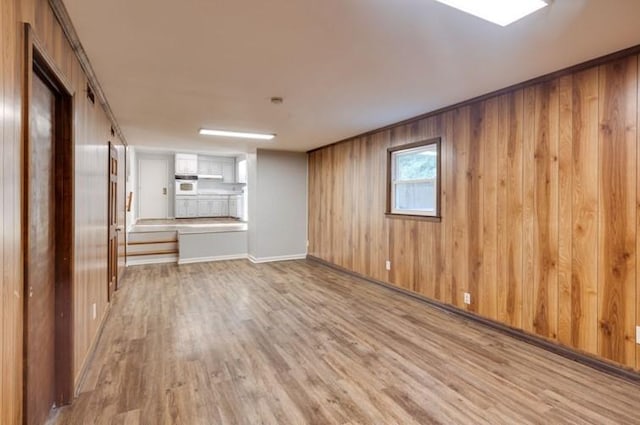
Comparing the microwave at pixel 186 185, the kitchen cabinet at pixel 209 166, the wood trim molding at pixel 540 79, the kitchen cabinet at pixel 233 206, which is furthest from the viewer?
the kitchen cabinet at pixel 233 206

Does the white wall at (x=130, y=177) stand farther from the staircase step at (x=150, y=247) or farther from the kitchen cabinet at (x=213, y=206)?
the kitchen cabinet at (x=213, y=206)

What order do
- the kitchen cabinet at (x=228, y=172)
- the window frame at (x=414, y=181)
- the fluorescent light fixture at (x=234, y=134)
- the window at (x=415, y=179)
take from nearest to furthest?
the window frame at (x=414, y=181) < the window at (x=415, y=179) < the fluorescent light fixture at (x=234, y=134) < the kitchen cabinet at (x=228, y=172)

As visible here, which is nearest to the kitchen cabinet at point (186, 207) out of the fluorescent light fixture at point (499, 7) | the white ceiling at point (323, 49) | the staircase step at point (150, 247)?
the staircase step at point (150, 247)

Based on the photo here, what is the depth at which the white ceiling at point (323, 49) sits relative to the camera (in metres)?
1.79

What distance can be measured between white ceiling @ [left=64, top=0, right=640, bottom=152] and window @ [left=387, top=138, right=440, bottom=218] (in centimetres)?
66

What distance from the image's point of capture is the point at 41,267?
1.72 metres

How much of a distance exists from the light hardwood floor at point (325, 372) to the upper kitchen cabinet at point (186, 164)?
6.69 metres

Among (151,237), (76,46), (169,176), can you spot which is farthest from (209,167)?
(76,46)

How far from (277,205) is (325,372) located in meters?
4.50

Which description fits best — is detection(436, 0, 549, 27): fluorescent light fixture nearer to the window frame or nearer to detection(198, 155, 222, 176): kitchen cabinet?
Result: the window frame

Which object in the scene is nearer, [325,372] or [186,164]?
[325,372]

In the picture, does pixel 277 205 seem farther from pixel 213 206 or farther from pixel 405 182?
pixel 213 206

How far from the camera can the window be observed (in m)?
3.96

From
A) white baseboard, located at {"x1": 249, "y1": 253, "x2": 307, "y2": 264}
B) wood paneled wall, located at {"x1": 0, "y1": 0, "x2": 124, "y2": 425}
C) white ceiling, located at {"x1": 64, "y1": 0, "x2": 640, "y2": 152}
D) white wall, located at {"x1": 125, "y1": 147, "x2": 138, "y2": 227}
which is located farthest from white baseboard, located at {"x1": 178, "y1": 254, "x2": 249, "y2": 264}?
wood paneled wall, located at {"x1": 0, "y1": 0, "x2": 124, "y2": 425}
